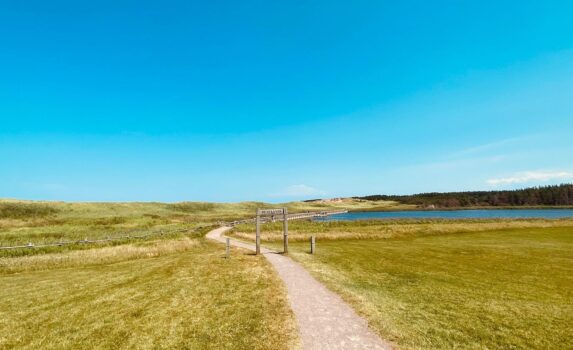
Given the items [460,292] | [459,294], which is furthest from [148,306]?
[460,292]

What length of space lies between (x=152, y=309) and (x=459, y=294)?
13335mm

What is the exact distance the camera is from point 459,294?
45.6 feet

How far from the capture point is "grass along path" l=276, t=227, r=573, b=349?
9.31 metres

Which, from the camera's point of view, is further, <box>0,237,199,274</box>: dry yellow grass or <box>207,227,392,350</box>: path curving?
<box>0,237,199,274</box>: dry yellow grass

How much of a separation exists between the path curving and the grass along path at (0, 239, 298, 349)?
483 millimetres

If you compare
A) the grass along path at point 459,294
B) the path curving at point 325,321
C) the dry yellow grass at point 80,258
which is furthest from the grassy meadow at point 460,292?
the dry yellow grass at point 80,258

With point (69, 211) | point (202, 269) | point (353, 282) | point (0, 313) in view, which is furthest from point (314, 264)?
point (69, 211)

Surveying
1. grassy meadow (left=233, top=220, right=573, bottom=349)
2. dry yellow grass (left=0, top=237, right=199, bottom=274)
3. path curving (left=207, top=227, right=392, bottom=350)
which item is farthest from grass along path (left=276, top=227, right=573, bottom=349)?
dry yellow grass (left=0, top=237, right=199, bottom=274)

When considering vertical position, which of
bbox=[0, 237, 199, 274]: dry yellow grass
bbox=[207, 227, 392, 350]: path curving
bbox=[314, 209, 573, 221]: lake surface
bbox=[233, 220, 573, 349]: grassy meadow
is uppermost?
bbox=[207, 227, 392, 350]: path curving

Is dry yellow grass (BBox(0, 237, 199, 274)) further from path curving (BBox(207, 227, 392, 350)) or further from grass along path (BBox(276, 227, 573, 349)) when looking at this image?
path curving (BBox(207, 227, 392, 350))

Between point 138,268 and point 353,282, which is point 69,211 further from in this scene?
point 353,282

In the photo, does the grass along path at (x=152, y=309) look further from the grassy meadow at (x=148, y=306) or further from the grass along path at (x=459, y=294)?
the grass along path at (x=459, y=294)

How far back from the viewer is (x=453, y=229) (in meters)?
46.1

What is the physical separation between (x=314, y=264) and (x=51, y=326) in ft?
45.1
